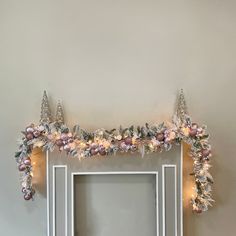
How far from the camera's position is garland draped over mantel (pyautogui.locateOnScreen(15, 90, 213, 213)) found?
2955mm

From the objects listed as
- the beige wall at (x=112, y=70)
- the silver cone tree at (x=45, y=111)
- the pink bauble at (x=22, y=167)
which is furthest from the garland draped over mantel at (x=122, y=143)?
the beige wall at (x=112, y=70)

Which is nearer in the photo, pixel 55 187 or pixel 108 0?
pixel 55 187

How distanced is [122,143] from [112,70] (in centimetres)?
68

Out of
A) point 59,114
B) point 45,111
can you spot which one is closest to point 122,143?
point 59,114

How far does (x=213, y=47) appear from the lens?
326 cm

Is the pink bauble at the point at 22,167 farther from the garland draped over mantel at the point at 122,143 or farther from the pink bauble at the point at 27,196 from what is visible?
the pink bauble at the point at 27,196

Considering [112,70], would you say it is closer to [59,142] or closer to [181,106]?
[181,106]

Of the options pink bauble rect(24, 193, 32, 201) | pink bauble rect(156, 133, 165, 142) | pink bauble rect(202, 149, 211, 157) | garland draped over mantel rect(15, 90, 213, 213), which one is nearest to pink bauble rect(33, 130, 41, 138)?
garland draped over mantel rect(15, 90, 213, 213)

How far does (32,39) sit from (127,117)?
1.08 m

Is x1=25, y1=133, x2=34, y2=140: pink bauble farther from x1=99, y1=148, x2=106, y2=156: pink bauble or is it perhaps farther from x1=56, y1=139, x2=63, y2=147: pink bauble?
x1=99, y1=148, x2=106, y2=156: pink bauble

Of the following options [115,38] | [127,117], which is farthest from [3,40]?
[127,117]

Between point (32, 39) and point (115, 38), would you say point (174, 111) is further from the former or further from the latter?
point (32, 39)

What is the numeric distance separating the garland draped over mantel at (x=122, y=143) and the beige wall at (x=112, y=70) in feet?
0.70

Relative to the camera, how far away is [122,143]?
2.96 m
